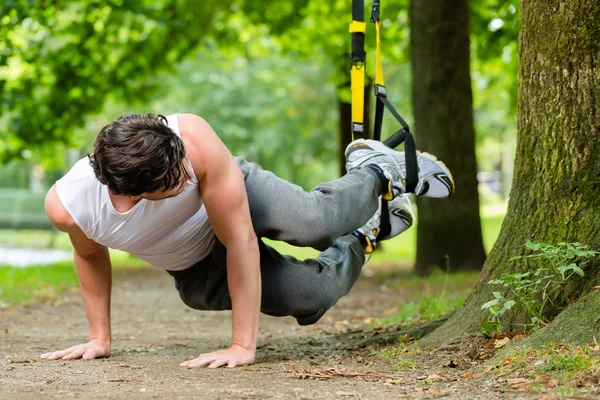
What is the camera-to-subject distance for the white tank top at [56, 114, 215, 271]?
10.5ft

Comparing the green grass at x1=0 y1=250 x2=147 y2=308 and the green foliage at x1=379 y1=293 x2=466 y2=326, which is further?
the green grass at x1=0 y1=250 x2=147 y2=308

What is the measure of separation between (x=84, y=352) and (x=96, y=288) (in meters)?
0.31

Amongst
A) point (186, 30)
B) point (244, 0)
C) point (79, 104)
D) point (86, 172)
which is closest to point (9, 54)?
point (79, 104)

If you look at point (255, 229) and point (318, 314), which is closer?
point (255, 229)

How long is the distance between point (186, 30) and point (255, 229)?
7969 millimetres

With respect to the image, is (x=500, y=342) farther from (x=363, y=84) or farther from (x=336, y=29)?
(x=336, y=29)

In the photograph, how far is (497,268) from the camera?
3492mm

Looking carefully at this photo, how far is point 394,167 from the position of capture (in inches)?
151

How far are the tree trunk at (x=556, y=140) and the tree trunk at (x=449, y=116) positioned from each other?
13.0 ft

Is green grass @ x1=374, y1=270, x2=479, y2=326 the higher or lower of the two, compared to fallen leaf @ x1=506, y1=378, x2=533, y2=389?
lower

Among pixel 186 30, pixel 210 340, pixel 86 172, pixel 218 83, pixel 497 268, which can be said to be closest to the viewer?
pixel 86 172

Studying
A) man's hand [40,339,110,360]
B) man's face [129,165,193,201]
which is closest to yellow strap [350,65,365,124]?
man's face [129,165,193,201]

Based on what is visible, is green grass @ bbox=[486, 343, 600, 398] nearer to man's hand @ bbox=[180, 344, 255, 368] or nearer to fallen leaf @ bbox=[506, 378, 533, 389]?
fallen leaf @ bbox=[506, 378, 533, 389]

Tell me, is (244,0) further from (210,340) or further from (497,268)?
(497,268)
